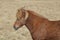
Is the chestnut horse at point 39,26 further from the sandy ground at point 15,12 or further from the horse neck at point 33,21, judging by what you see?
the sandy ground at point 15,12

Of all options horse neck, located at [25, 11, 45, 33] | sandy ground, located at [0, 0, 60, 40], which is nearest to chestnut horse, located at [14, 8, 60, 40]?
horse neck, located at [25, 11, 45, 33]

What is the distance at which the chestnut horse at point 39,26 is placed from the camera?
15.7 feet

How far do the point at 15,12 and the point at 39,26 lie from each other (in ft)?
14.0

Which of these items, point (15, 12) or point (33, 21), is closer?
point (33, 21)

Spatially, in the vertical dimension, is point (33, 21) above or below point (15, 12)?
above

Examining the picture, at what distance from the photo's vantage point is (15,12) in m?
9.09

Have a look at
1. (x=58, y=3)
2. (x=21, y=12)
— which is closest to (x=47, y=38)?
(x=21, y=12)

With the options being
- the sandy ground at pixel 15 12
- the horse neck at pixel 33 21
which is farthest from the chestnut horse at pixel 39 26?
the sandy ground at pixel 15 12

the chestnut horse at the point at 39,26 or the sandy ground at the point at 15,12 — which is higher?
the chestnut horse at the point at 39,26

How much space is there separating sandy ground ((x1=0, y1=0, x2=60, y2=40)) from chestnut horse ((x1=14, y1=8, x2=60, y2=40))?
→ 175 cm

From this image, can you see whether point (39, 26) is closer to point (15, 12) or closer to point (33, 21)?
point (33, 21)

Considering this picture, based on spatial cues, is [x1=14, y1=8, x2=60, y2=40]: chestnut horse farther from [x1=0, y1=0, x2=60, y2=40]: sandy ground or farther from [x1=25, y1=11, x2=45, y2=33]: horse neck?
[x1=0, y1=0, x2=60, y2=40]: sandy ground

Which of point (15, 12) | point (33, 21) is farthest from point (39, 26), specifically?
point (15, 12)

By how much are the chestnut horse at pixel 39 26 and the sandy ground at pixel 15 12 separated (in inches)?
69.0
